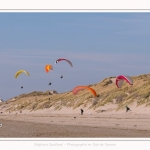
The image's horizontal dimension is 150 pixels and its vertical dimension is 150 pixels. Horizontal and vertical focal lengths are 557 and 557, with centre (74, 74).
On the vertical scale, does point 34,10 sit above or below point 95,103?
below

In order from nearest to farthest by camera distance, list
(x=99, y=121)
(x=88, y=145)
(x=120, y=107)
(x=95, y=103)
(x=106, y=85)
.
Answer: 1. (x=88, y=145)
2. (x=99, y=121)
3. (x=120, y=107)
4. (x=95, y=103)
5. (x=106, y=85)

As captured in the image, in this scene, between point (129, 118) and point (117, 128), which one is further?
point (129, 118)

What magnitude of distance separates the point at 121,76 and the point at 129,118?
6.35 ft

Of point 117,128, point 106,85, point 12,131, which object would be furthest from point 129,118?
point 106,85

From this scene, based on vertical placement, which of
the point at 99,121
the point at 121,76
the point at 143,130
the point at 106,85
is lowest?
the point at 143,130

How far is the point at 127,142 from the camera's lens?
15.8 meters

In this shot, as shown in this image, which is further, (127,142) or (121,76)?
(121,76)

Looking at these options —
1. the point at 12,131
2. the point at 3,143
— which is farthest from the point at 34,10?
the point at 12,131

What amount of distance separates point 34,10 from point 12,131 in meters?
5.74

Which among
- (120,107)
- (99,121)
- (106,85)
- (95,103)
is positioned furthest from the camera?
(106,85)

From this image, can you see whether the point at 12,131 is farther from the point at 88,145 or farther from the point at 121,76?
the point at 121,76

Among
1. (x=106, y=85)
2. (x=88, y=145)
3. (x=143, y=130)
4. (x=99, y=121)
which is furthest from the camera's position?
(x=106, y=85)

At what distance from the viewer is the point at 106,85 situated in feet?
127

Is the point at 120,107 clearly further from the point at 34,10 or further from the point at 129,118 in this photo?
the point at 34,10
